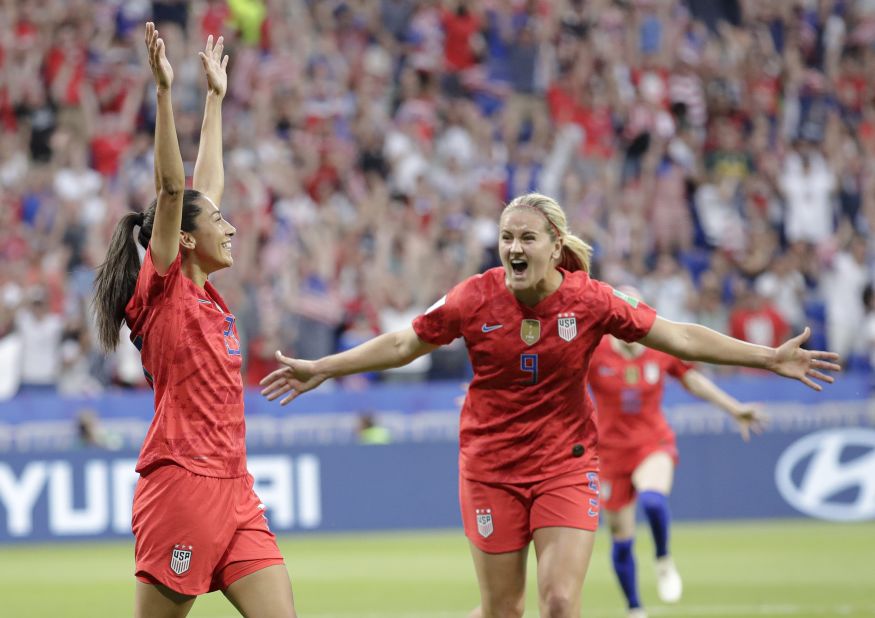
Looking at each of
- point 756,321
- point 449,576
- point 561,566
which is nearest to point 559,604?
point 561,566

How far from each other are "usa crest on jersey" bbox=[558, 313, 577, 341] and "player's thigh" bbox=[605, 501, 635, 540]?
3287 mm

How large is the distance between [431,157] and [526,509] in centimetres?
1324

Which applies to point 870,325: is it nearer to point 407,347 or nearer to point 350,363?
point 407,347

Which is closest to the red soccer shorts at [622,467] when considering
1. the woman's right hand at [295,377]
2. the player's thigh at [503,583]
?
the player's thigh at [503,583]

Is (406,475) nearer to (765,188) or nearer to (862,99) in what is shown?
(765,188)

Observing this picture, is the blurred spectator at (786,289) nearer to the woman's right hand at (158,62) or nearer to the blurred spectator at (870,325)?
the blurred spectator at (870,325)

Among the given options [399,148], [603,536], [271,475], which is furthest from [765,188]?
[271,475]

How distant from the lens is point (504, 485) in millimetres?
6836

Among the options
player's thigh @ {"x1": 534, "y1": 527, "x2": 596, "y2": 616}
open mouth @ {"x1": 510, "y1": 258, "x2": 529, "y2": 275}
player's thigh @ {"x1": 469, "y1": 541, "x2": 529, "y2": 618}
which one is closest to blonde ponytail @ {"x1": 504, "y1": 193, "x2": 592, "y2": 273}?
open mouth @ {"x1": 510, "y1": 258, "x2": 529, "y2": 275}

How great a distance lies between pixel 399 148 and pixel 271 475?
5.82 meters

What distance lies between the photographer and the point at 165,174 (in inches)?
217

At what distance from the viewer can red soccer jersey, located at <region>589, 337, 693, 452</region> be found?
10.2 meters

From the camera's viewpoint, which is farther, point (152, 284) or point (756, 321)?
point (756, 321)

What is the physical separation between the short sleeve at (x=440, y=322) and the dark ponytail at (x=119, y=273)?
4.46ft
